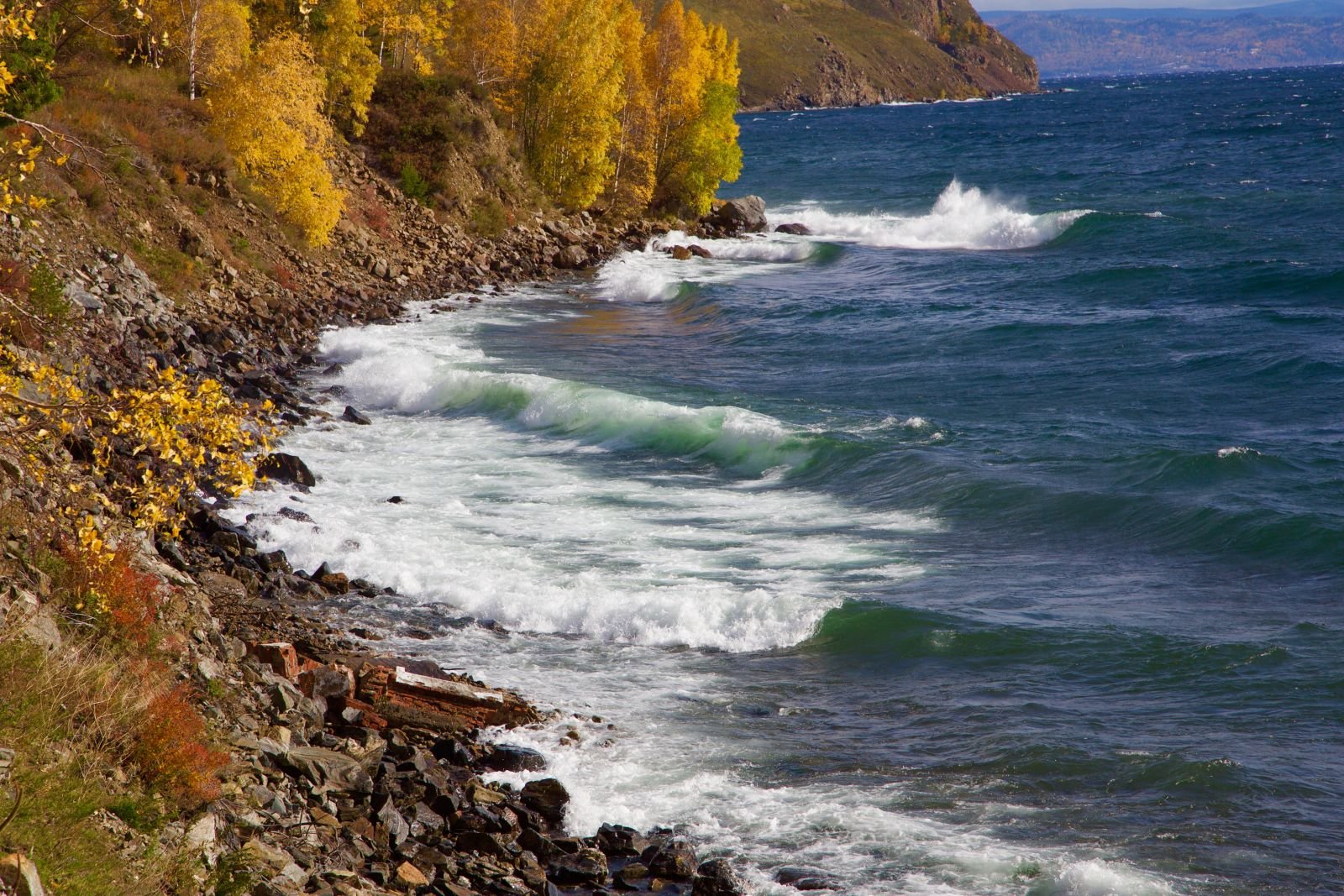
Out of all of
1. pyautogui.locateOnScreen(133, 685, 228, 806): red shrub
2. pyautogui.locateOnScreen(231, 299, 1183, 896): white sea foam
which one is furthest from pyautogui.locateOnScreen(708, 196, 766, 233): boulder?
pyautogui.locateOnScreen(133, 685, 228, 806): red shrub

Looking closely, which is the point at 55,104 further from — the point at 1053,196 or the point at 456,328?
the point at 1053,196

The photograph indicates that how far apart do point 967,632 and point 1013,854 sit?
221 inches

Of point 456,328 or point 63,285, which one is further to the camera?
point 456,328

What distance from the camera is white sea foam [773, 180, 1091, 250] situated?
62.1m

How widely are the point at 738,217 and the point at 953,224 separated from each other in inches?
494

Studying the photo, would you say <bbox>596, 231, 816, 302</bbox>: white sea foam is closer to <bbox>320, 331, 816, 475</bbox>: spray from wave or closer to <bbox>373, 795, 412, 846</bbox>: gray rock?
<bbox>320, 331, 816, 475</bbox>: spray from wave

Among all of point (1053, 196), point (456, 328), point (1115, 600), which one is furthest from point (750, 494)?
point (1053, 196)

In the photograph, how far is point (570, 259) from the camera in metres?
52.5

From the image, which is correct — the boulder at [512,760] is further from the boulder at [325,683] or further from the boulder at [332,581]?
the boulder at [332,581]

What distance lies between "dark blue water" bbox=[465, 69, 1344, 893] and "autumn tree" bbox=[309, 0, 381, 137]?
15566 millimetres

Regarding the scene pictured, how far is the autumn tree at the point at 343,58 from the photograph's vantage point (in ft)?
156

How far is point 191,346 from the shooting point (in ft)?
91.5

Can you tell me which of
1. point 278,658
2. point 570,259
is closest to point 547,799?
point 278,658

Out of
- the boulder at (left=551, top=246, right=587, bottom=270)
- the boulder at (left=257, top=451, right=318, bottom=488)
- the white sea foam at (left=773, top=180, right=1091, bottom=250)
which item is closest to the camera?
the boulder at (left=257, top=451, right=318, bottom=488)
